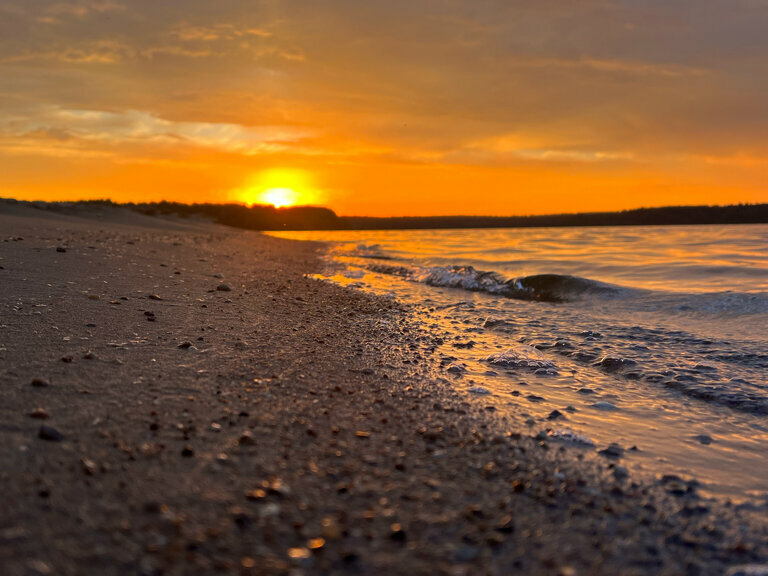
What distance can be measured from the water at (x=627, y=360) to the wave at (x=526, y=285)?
0.05m

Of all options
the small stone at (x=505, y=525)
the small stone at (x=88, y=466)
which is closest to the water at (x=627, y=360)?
the small stone at (x=505, y=525)

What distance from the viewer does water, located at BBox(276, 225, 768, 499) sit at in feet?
11.2

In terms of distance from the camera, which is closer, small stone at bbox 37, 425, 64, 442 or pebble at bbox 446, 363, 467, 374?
small stone at bbox 37, 425, 64, 442

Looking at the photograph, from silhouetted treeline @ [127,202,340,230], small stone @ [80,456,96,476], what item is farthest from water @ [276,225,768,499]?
silhouetted treeline @ [127,202,340,230]

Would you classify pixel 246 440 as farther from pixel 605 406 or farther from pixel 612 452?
pixel 605 406

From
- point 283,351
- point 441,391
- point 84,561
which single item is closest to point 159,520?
point 84,561

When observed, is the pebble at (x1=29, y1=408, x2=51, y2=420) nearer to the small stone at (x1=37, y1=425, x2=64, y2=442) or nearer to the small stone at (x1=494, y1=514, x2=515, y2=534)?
the small stone at (x1=37, y1=425, x2=64, y2=442)

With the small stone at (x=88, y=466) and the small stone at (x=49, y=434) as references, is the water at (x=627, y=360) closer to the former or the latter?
the small stone at (x=88, y=466)

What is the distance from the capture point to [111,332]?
4785 millimetres

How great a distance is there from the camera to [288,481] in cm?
245

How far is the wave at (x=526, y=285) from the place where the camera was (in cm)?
1166

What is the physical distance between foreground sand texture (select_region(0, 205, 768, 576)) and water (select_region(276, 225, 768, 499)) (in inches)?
19.8

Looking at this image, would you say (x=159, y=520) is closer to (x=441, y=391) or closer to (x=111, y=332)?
(x=441, y=391)

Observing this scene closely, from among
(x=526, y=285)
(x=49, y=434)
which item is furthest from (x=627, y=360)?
(x=526, y=285)
